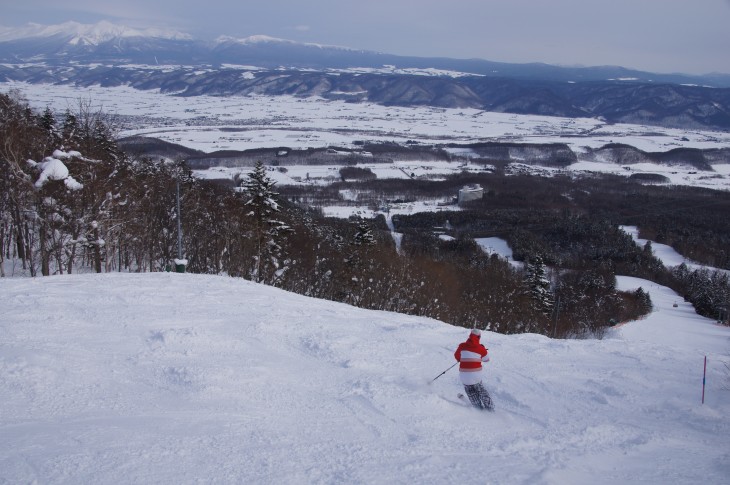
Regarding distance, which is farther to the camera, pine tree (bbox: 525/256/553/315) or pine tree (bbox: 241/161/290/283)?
pine tree (bbox: 525/256/553/315)

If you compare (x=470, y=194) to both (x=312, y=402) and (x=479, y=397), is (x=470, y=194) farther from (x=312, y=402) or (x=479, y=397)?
(x=312, y=402)

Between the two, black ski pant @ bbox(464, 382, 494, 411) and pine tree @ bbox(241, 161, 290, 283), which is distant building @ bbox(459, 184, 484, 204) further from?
black ski pant @ bbox(464, 382, 494, 411)

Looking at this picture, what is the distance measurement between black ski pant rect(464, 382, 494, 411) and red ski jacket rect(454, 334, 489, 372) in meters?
0.25

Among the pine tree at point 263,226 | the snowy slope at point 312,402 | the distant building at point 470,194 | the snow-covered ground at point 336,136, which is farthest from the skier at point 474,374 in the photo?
the distant building at point 470,194

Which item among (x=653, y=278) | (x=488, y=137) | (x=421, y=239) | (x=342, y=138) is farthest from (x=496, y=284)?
(x=488, y=137)

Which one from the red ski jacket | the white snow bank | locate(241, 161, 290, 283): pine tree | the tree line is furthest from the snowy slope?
locate(241, 161, 290, 283): pine tree

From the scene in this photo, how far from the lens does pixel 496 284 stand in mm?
44625

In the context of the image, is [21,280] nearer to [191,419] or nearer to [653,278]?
[191,419]

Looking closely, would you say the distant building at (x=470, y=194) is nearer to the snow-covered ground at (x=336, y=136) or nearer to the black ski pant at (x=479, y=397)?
the snow-covered ground at (x=336, y=136)

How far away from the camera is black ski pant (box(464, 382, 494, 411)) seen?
716 centimetres

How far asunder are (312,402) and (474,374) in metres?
2.21

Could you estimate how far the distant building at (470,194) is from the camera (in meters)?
96.9

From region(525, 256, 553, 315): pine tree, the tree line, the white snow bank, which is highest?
the white snow bank

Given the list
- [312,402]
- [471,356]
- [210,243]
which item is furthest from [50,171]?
[471,356]
